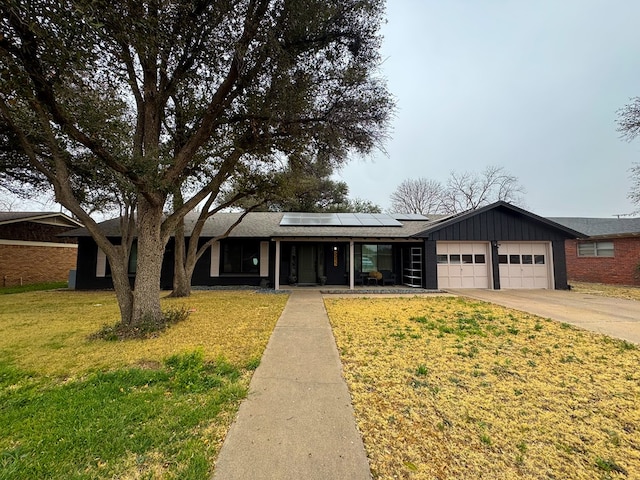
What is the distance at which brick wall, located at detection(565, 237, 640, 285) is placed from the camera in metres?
14.1

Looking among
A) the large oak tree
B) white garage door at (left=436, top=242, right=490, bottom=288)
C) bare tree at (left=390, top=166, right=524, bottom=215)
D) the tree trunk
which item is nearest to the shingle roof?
white garage door at (left=436, top=242, right=490, bottom=288)

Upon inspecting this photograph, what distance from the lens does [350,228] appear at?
43.5 feet

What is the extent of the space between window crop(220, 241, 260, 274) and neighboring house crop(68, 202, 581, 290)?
5 cm

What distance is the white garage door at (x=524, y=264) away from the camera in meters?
12.8

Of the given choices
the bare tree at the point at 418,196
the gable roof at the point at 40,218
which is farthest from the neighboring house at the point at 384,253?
the bare tree at the point at 418,196

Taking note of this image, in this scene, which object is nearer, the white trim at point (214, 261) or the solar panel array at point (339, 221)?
the white trim at point (214, 261)

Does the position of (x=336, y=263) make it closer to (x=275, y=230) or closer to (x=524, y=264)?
(x=275, y=230)

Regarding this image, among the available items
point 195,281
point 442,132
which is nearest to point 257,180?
point 195,281

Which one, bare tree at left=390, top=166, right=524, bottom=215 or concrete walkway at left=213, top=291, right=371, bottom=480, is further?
bare tree at left=390, top=166, right=524, bottom=215

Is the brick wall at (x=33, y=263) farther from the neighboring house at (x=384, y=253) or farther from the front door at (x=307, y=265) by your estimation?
the front door at (x=307, y=265)

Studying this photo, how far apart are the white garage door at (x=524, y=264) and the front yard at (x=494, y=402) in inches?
315

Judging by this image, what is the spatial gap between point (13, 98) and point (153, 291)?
14.1ft

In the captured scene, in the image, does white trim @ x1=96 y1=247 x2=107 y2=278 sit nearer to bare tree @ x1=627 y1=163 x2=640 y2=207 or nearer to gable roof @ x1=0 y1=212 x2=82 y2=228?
gable roof @ x1=0 y1=212 x2=82 y2=228

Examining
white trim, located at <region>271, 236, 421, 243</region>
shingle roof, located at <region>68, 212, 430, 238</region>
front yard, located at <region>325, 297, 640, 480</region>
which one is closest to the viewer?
front yard, located at <region>325, 297, 640, 480</region>
